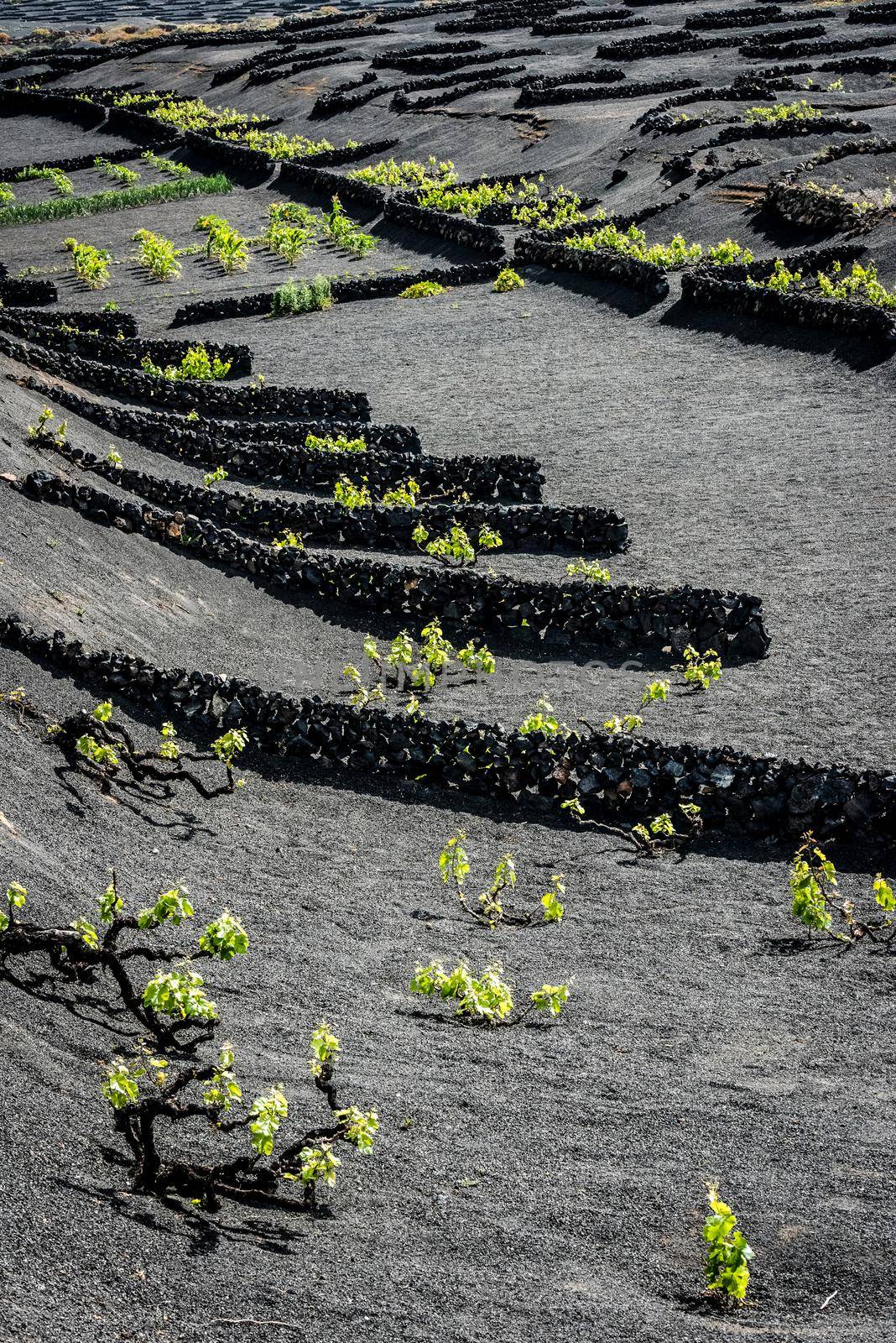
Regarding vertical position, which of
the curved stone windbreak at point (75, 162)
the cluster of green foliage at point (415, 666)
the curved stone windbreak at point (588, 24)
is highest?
the curved stone windbreak at point (588, 24)

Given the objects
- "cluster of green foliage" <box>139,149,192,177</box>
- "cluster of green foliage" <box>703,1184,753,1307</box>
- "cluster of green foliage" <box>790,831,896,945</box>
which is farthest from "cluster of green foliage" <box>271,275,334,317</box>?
"cluster of green foliage" <box>703,1184,753,1307</box>

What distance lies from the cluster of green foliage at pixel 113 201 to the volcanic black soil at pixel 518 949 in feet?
79.0

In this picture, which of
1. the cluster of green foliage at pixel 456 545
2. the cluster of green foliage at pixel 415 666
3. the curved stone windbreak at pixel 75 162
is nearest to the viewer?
the cluster of green foliage at pixel 415 666

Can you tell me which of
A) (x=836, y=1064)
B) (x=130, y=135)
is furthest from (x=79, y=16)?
(x=836, y=1064)

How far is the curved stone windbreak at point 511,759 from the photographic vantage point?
35.1 feet

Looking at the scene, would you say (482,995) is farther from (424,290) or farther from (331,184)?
(331,184)

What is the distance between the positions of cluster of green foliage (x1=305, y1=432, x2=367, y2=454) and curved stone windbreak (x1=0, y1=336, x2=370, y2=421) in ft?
8.18

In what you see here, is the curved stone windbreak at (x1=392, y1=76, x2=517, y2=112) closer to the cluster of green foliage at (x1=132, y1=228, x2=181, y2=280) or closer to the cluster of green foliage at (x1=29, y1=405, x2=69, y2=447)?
the cluster of green foliage at (x1=132, y1=228, x2=181, y2=280)

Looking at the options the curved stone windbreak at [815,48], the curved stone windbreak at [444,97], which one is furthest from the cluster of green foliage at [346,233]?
the curved stone windbreak at [815,48]

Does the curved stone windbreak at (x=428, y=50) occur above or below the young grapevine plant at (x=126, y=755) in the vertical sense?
above

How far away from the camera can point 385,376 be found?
25625 mm

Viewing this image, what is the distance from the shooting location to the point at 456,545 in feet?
55.2

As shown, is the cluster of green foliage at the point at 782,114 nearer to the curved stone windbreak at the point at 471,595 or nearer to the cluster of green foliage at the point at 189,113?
the cluster of green foliage at the point at 189,113

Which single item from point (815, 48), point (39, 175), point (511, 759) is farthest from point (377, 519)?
point (815, 48)
